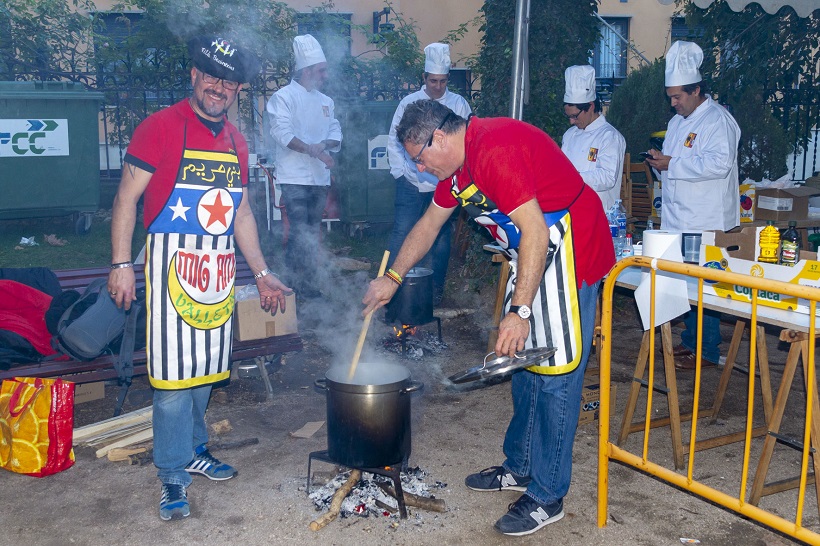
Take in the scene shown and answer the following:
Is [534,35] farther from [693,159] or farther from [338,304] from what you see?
[338,304]

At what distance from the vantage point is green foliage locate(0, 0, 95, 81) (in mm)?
11523

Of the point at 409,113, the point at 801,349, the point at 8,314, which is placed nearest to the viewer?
the point at 409,113

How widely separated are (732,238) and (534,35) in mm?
3732

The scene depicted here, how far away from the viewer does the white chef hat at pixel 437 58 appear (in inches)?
275

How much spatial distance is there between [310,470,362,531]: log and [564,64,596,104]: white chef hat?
360 centimetres

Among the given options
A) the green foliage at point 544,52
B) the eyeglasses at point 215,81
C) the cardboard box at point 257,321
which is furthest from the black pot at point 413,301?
the eyeglasses at point 215,81

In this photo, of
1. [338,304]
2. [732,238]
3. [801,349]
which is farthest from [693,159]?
[338,304]

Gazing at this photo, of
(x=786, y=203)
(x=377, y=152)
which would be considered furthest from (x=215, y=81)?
(x=377, y=152)

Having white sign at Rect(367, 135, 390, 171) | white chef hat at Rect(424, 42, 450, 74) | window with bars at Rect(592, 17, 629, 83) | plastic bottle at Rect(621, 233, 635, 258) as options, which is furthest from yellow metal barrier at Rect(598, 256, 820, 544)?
window with bars at Rect(592, 17, 629, 83)

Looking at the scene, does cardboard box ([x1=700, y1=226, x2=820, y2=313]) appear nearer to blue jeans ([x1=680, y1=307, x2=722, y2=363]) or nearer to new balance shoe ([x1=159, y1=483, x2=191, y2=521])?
blue jeans ([x1=680, y1=307, x2=722, y2=363])

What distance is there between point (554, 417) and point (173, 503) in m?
1.86

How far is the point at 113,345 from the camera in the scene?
479 centimetres

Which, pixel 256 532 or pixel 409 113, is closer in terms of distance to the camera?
pixel 409 113

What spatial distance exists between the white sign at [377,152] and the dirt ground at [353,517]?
5.66 m
